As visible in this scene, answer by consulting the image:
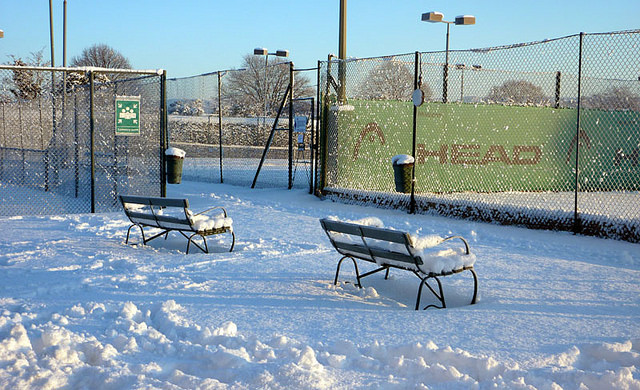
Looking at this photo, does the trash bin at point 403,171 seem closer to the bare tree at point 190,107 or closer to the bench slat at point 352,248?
the bench slat at point 352,248

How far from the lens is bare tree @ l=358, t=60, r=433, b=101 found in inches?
540

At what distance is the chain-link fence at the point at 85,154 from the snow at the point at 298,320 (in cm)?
397

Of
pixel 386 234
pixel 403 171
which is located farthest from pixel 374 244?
pixel 403 171

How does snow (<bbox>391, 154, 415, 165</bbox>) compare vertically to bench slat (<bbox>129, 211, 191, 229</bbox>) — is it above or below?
above

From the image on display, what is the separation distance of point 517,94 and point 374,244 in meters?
9.97

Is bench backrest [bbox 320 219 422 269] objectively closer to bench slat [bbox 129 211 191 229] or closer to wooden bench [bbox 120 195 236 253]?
wooden bench [bbox 120 195 236 253]

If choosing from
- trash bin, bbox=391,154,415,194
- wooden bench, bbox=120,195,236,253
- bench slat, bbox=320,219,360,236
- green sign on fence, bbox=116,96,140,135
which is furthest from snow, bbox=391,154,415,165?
bench slat, bbox=320,219,360,236

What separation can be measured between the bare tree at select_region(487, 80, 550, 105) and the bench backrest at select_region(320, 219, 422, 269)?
888cm

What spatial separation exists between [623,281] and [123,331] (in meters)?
5.07

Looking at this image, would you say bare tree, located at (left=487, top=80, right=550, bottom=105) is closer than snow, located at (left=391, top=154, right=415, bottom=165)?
No

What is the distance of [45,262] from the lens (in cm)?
777

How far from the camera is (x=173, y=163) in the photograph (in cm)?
1550

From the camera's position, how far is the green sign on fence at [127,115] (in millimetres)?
12750

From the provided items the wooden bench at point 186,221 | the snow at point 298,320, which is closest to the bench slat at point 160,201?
the wooden bench at point 186,221
